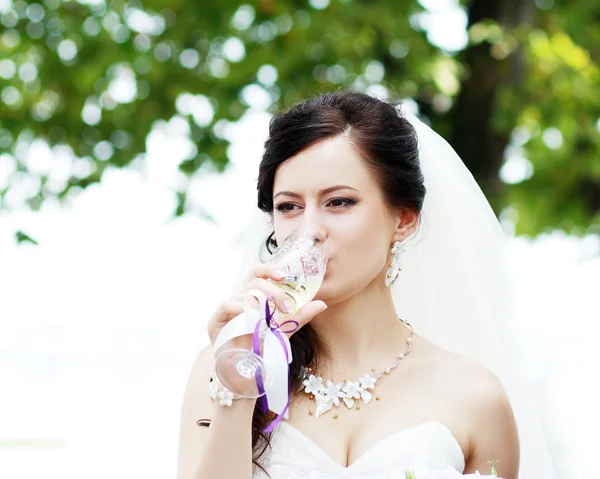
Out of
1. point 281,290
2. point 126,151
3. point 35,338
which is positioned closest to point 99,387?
point 35,338

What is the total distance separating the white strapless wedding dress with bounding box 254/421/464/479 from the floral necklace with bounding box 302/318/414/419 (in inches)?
5.0

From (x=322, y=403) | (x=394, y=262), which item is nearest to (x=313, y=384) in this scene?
(x=322, y=403)

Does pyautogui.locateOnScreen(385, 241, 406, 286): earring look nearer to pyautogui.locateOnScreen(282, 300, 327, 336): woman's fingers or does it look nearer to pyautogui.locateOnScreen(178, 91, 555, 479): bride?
pyautogui.locateOnScreen(178, 91, 555, 479): bride

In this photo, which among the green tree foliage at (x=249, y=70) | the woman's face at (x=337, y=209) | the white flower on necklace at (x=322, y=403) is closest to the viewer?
the woman's face at (x=337, y=209)

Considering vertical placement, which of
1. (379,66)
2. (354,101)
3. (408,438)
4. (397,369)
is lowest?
(408,438)

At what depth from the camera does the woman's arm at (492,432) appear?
2.83 meters

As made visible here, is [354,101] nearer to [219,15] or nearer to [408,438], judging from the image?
[408,438]

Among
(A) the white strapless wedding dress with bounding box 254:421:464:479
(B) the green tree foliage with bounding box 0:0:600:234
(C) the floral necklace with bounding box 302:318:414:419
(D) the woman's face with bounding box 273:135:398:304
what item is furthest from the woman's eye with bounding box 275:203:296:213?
(B) the green tree foliage with bounding box 0:0:600:234

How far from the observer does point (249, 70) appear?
6.72 meters

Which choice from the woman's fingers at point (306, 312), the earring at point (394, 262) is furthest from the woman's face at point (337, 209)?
the woman's fingers at point (306, 312)

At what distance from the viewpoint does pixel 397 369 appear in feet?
9.61

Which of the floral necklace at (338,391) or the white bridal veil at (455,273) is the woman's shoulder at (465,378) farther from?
the white bridal veil at (455,273)

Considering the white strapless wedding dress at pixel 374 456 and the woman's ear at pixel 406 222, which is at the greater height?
the woman's ear at pixel 406 222

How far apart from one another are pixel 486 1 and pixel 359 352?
17.1 ft
